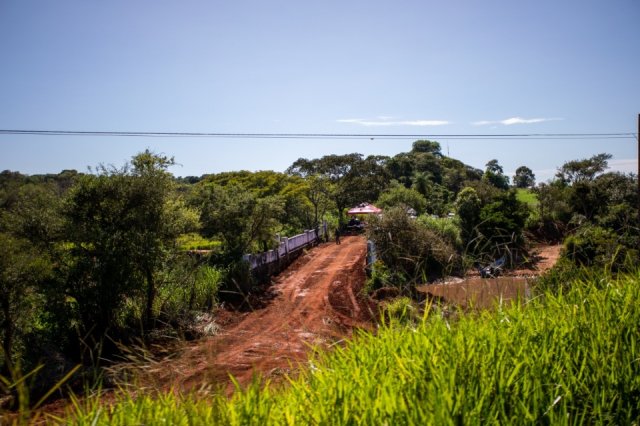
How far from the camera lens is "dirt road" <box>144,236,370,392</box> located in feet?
22.3

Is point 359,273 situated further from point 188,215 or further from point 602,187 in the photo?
point 602,187

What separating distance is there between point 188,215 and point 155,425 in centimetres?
1016

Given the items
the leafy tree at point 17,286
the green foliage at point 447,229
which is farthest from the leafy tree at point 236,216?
the green foliage at point 447,229

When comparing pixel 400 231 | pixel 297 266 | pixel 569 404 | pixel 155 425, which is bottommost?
pixel 297 266

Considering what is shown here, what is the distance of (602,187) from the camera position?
27.3 m

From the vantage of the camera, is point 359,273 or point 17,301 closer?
point 17,301

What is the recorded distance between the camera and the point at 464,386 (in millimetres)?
1780

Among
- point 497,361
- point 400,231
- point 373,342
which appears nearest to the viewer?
point 497,361

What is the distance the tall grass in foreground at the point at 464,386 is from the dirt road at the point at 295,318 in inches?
9.6

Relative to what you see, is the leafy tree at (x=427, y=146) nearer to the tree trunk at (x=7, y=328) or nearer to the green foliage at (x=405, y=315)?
the tree trunk at (x=7, y=328)

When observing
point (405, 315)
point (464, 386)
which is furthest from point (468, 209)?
point (464, 386)

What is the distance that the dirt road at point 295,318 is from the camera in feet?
22.3

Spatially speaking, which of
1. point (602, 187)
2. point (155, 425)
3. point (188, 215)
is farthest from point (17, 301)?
point (602, 187)

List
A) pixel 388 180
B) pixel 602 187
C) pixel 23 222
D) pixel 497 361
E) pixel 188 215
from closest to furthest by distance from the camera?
pixel 497 361, pixel 23 222, pixel 188 215, pixel 602 187, pixel 388 180
